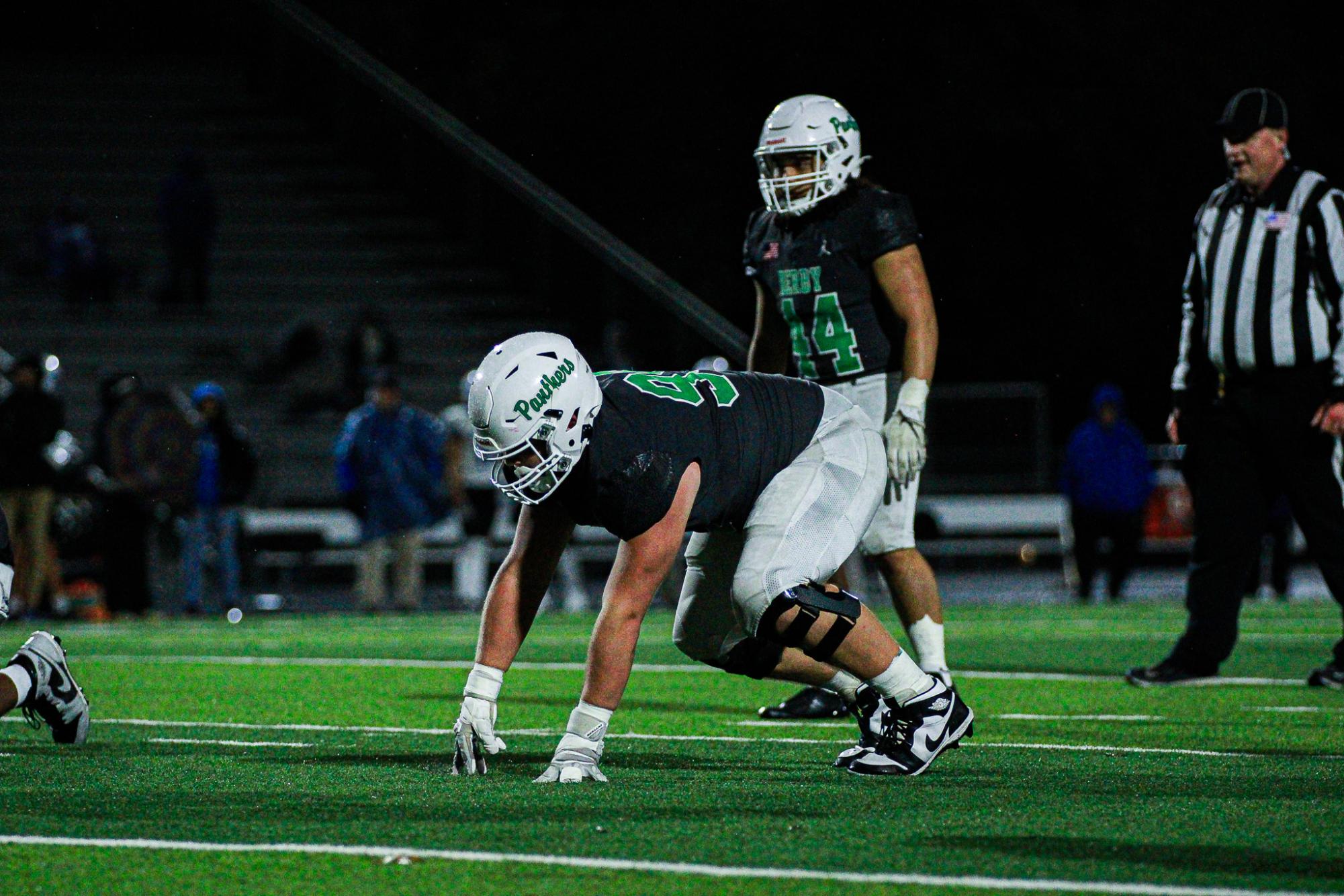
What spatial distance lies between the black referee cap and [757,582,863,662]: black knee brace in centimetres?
300

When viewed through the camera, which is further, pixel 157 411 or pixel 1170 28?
pixel 1170 28

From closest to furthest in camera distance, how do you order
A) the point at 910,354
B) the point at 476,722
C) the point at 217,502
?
the point at 476,722, the point at 910,354, the point at 217,502

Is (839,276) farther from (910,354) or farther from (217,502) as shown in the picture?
(217,502)

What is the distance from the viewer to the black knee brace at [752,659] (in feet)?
16.4

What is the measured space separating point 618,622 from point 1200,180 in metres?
15.3

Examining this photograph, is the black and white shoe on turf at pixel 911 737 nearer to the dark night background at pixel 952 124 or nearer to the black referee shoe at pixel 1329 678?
the black referee shoe at pixel 1329 678

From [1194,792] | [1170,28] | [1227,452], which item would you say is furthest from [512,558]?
[1170,28]

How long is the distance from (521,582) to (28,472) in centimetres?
843

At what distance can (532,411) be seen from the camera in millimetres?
4477

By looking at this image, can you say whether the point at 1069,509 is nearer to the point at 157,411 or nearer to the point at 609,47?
the point at 157,411

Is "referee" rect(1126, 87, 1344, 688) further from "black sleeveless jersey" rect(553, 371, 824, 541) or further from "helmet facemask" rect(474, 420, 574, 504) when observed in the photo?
"helmet facemask" rect(474, 420, 574, 504)

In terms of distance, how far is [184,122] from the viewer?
21.5 metres

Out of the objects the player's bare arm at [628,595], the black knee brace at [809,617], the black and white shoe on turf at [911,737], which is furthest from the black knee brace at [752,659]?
the player's bare arm at [628,595]

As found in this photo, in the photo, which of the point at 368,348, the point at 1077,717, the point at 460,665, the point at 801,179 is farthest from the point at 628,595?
the point at 368,348
